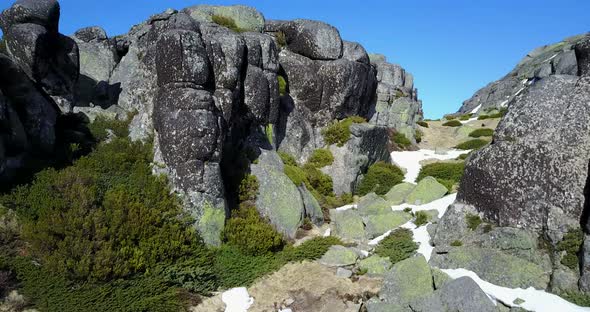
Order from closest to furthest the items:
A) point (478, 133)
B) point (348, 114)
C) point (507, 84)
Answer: point (348, 114), point (478, 133), point (507, 84)

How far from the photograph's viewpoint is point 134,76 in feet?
59.4

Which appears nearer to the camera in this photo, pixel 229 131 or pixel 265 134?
pixel 229 131

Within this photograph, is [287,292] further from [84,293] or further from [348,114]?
[348,114]

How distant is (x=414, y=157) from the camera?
2597 centimetres

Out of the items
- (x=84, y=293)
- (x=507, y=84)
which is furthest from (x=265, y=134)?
(x=507, y=84)

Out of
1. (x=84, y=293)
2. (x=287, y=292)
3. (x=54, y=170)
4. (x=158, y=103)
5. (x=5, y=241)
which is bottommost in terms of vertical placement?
(x=287, y=292)

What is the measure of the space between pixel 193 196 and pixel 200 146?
62.9 inches

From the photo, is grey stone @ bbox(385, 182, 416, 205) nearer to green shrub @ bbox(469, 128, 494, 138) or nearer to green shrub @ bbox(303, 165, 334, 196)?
green shrub @ bbox(303, 165, 334, 196)

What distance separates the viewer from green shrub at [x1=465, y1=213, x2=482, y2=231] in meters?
11.9

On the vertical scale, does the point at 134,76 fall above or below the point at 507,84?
below

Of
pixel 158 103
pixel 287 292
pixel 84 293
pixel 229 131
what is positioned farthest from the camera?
pixel 229 131

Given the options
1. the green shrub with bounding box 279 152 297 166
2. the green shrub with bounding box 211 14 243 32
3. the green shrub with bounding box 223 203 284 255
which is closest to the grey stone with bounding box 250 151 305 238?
the green shrub with bounding box 223 203 284 255

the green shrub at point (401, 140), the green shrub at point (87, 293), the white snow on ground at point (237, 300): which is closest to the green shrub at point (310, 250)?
the white snow on ground at point (237, 300)

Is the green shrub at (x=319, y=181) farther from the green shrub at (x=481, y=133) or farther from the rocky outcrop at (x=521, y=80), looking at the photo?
the rocky outcrop at (x=521, y=80)
